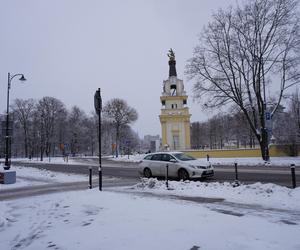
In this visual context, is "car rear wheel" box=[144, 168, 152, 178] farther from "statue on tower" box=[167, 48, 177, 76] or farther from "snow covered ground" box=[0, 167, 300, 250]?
"statue on tower" box=[167, 48, 177, 76]

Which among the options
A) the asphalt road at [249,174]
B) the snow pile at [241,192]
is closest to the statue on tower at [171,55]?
the asphalt road at [249,174]

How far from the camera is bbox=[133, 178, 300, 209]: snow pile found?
29.4 ft

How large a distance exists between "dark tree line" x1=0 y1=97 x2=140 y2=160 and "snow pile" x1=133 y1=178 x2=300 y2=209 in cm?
4891

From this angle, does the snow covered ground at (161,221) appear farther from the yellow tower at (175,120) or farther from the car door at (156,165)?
the yellow tower at (175,120)

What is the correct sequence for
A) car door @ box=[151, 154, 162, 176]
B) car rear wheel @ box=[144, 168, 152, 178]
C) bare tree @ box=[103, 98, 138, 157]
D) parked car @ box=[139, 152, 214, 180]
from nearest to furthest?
1. parked car @ box=[139, 152, 214, 180]
2. car door @ box=[151, 154, 162, 176]
3. car rear wheel @ box=[144, 168, 152, 178]
4. bare tree @ box=[103, 98, 138, 157]

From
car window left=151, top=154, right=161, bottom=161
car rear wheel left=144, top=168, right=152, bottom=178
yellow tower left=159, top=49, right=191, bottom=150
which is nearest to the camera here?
car window left=151, top=154, right=161, bottom=161

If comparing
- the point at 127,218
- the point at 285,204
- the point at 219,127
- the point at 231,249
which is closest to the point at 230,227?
the point at 231,249

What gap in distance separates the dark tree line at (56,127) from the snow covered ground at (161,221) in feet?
170

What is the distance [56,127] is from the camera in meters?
77.2

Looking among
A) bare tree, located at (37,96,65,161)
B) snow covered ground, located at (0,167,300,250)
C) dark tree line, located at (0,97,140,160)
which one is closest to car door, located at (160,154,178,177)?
snow covered ground, located at (0,167,300,250)

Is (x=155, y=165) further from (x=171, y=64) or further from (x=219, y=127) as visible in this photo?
(x=219, y=127)

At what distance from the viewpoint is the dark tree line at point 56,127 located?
70.8m

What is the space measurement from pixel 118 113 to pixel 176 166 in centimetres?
5302

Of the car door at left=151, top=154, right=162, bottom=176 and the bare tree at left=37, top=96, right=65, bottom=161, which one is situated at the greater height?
the bare tree at left=37, top=96, right=65, bottom=161
